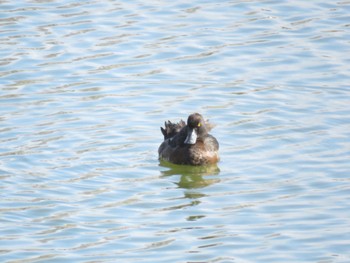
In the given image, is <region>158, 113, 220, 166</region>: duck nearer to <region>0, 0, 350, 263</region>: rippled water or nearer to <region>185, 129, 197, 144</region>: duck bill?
<region>185, 129, 197, 144</region>: duck bill

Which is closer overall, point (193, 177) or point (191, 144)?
point (193, 177)

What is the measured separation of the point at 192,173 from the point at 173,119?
168 cm

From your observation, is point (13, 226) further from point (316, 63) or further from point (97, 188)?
point (316, 63)

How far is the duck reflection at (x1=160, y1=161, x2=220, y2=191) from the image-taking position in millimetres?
14711

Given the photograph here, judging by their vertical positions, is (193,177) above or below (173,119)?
below

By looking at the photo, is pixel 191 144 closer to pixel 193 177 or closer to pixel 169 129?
pixel 169 129

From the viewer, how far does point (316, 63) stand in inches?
751

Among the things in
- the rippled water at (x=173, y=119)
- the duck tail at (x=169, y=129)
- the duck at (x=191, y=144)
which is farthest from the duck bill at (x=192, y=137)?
the rippled water at (x=173, y=119)

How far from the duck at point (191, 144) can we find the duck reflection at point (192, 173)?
3.0 inches

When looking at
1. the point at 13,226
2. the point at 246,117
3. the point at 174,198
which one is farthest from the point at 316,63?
the point at 13,226

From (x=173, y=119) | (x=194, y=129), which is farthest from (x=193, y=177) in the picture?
(x=173, y=119)

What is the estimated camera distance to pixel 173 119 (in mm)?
16953

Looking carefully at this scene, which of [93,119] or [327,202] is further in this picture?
[93,119]

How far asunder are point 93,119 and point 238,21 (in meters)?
5.79
